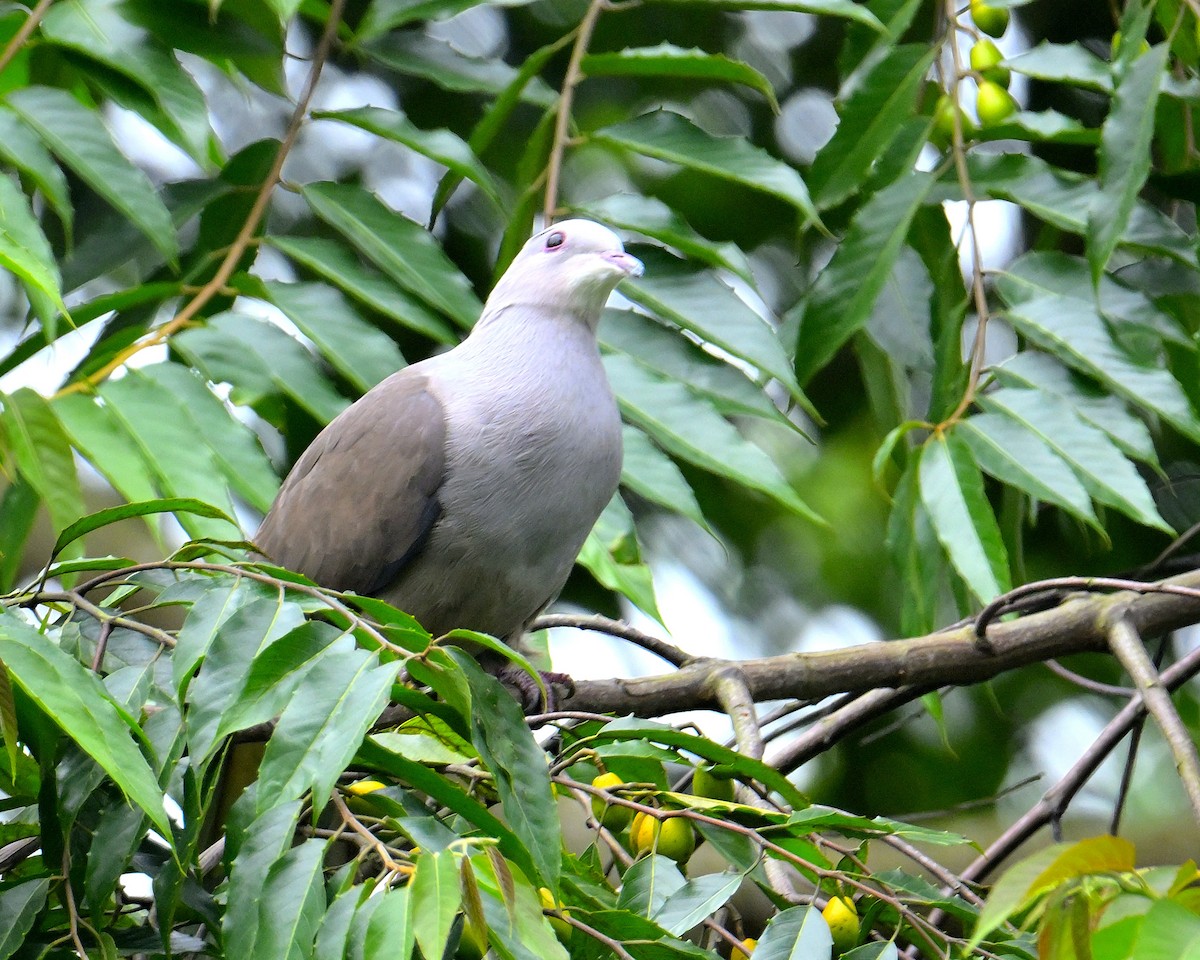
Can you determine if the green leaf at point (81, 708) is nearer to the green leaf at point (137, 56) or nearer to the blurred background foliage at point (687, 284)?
the blurred background foliage at point (687, 284)

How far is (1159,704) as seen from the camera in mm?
1828

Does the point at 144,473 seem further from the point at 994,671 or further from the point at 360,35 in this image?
the point at 994,671

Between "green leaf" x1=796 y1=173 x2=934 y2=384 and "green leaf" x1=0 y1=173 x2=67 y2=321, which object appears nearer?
"green leaf" x1=0 y1=173 x2=67 y2=321

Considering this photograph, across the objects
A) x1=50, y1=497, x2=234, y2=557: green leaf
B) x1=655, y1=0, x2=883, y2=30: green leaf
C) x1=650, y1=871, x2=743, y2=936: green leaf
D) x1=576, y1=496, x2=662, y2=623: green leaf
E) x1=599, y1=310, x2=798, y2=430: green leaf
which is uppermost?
x1=655, y1=0, x2=883, y2=30: green leaf

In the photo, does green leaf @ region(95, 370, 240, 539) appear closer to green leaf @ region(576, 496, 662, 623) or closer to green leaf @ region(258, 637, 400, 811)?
green leaf @ region(576, 496, 662, 623)

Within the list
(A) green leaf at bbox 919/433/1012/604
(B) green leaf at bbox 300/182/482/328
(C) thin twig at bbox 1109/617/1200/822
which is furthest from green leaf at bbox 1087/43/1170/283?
(B) green leaf at bbox 300/182/482/328

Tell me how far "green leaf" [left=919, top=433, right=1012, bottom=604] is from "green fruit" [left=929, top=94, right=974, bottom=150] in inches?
30.5

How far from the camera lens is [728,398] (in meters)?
2.62

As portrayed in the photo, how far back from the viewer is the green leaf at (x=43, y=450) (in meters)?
2.27

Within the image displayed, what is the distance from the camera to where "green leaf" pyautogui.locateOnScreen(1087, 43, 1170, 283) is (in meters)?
2.32

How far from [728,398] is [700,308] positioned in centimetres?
18

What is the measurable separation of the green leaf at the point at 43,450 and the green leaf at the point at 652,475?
3.15 ft

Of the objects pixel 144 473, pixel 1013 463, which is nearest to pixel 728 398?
pixel 1013 463

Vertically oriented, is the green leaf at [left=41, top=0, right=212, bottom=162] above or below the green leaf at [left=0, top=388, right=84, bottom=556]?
above
